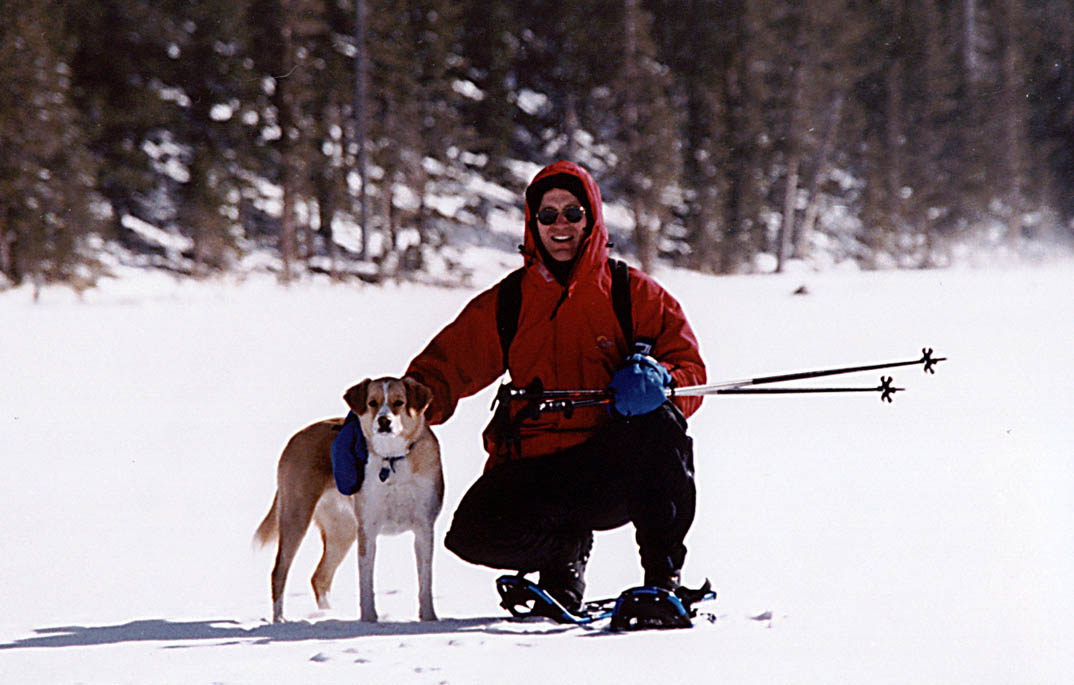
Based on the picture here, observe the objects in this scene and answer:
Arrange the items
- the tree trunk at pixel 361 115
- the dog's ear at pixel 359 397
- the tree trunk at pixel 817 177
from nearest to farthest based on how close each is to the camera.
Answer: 1. the dog's ear at pixel 359 397
2. the tree trunk at pixel 361 115
3. the tree trunk at pixel 817 177

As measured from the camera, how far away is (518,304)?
13.2ft

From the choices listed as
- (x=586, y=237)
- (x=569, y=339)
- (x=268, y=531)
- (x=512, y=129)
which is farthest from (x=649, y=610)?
(x=512, y=129)

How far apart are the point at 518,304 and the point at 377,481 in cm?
74

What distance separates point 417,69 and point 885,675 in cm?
2504

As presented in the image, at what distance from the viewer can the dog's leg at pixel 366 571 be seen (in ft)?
12.8

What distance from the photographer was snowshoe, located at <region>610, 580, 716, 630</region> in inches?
143

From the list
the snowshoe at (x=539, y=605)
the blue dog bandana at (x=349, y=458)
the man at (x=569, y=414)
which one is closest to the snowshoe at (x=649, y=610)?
the man at (x=569, y=414)

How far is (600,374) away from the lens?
155 inches

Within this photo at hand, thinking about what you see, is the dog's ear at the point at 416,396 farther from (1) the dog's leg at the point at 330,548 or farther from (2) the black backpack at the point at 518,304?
(1) the dog's leg at the point at 330,548

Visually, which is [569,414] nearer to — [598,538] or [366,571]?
[366,571]

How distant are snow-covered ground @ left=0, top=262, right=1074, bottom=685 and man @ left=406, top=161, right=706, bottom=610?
1.06 ft

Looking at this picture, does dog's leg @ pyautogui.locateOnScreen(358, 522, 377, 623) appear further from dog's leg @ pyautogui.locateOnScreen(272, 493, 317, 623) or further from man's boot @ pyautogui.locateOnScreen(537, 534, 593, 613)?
man's boot @ pyautogui.locateOnScreen(537, 534, 593, 613)

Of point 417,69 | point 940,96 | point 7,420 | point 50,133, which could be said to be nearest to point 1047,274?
point 940,96

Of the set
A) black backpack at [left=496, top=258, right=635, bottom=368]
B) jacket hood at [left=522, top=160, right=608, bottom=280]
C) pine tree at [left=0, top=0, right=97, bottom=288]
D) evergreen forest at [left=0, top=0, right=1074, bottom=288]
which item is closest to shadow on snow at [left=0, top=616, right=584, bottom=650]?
black backpack at [left=496, top=258, right=635, bottom=368]
